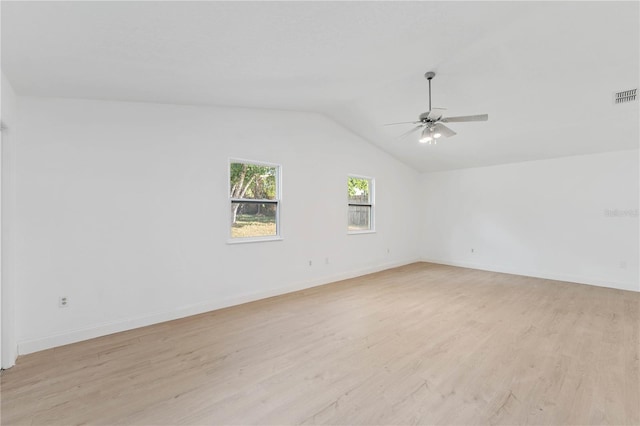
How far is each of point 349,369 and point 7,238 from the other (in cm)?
313

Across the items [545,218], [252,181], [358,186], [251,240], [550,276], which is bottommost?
[550,276]

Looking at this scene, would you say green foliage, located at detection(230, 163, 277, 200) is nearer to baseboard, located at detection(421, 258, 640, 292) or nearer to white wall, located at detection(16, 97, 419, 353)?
white wall, located at detection(16, 97, 419, 353)

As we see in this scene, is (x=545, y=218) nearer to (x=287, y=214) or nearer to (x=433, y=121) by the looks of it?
(x=433, y=121)

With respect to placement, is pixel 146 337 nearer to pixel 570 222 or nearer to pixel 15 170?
pixel 15 170

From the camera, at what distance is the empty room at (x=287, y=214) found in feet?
6.32

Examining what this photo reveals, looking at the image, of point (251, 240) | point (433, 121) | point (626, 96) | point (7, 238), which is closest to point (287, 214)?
point (251, 240)

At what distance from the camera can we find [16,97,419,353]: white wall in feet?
8.92

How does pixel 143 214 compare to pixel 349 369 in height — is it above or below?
above

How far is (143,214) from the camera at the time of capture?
10.7 feet

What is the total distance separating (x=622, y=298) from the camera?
432 centimetres

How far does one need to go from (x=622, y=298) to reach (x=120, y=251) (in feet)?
23.1

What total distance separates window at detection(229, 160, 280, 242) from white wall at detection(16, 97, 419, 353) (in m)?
A: 0.16

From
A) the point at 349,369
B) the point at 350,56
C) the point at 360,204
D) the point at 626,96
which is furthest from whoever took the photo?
the point at 360,204

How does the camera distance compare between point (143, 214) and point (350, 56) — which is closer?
point (350, 56)
